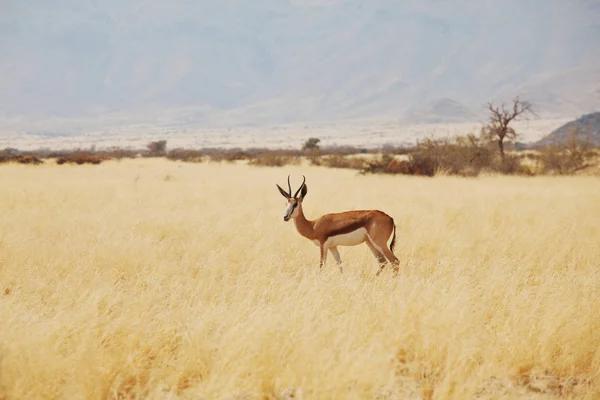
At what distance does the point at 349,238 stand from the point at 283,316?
2.14 meters

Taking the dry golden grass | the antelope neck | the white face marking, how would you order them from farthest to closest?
the antelope neck < the white face marking < the dry golden grass

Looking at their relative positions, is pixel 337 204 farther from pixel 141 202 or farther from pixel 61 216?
pixel 61 216

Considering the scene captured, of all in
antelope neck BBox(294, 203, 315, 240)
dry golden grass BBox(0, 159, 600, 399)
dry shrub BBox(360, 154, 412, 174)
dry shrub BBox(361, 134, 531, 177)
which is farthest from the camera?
dry shrub BBox(361, 134, 531, 177)

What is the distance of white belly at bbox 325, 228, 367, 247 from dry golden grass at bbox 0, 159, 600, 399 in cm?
37

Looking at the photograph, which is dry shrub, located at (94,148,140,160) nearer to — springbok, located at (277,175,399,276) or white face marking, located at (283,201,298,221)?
white face marking, located at (283,201,298,221)

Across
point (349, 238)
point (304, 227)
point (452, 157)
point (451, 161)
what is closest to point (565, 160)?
point (452, 157)

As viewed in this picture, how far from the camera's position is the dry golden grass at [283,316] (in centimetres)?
411

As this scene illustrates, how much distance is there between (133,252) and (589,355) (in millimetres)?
5976

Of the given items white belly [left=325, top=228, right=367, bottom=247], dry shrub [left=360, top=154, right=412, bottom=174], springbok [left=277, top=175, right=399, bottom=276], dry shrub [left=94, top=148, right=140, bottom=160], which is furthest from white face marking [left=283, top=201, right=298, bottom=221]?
dry shrub [left=94, top=148, right=140, bottom=160]

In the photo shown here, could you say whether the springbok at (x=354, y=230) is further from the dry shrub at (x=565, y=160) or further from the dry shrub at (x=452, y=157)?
the dry shrub at (x=565, y=160)

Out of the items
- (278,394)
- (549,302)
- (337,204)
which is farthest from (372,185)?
(278,394)

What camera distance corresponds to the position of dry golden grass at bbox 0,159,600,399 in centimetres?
411

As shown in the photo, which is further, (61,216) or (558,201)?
(558,201)

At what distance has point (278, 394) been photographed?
4.07m
